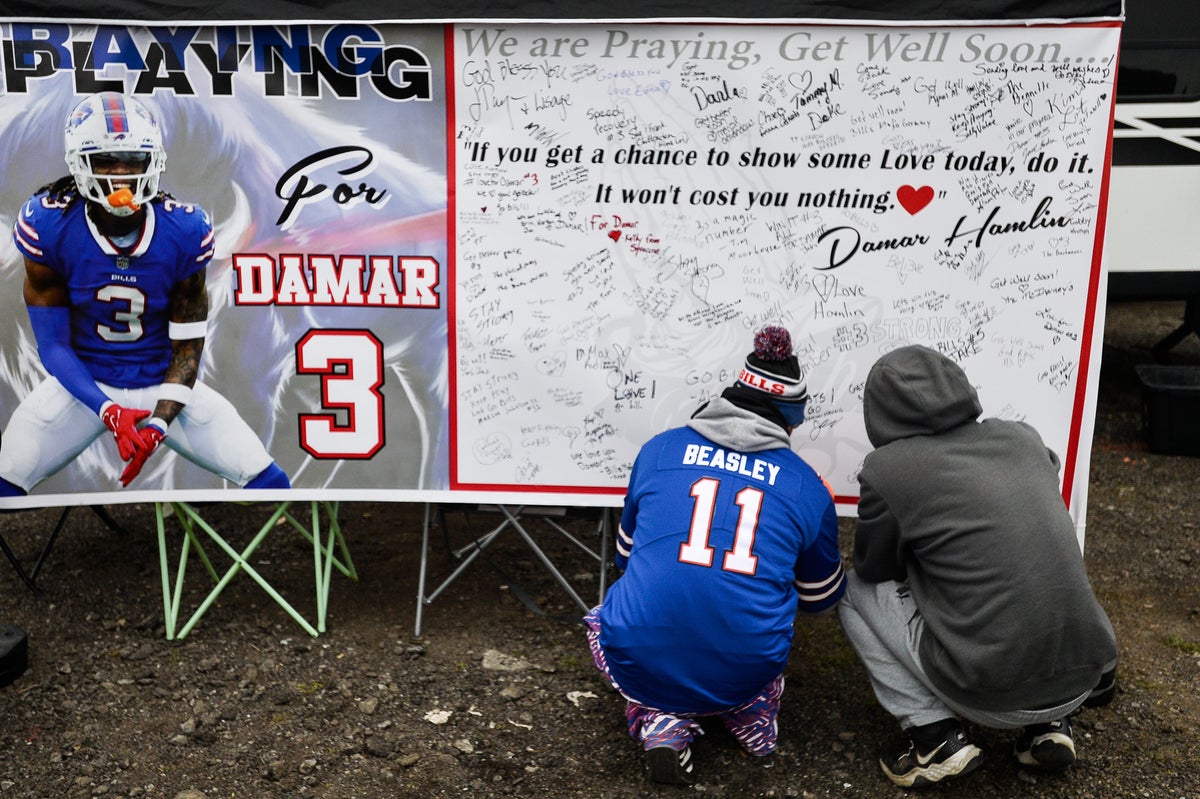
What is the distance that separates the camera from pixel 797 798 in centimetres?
388

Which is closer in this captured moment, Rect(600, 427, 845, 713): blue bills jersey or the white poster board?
Rect(600, 427, 845, 713): blue bills jersey

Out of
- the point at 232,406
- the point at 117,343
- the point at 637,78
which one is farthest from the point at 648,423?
the point at 117,343

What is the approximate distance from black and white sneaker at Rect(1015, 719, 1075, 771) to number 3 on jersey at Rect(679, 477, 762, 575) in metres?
1.12

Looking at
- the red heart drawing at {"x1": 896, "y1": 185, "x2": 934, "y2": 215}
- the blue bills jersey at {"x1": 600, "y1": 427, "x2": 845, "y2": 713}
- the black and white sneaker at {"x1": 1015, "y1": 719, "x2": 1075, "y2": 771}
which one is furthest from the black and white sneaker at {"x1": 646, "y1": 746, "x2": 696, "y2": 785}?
the red heart drawing at {"x1": 896, "y1": 185, "x2": 934, "y2": 215}

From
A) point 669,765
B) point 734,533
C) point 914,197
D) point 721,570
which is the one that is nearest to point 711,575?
point 721,570

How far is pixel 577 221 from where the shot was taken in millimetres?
4488

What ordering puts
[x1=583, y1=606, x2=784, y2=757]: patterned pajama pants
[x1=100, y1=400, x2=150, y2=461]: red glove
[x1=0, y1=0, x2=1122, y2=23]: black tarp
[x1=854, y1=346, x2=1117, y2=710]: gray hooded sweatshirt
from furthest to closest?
[x1=100, y1=400, x2=150, y2=461]: red glove < [x1=0, y1=0, x2=1122, y2=23]: black tarp < [x1=583, y1=606, x2=784, y2=757]: patterned pajama pants < [x1=854, y1=346, x2=1117, y2=710]: gray hooded sweatshirt

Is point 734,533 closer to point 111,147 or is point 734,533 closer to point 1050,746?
point 1050,746

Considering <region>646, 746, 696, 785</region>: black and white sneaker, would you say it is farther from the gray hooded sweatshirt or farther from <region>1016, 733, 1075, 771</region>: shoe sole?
<region>1016, 733, 1075, 771</region>: shoe sole

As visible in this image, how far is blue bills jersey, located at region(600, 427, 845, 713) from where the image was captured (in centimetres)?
377

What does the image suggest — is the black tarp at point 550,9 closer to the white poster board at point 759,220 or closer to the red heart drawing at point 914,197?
the white poster board at point 759,220

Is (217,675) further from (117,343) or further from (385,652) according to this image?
(117,343)
